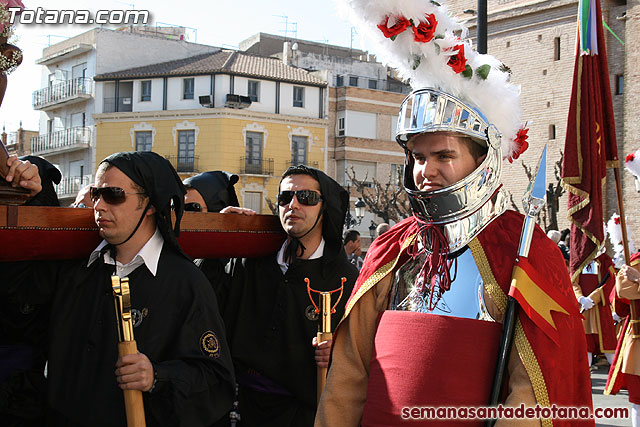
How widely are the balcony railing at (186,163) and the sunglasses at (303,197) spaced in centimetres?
3914

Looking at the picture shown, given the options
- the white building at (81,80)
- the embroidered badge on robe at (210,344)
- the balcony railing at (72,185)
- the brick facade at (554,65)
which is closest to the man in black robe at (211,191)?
the embroidered badge on robe at (210,344)

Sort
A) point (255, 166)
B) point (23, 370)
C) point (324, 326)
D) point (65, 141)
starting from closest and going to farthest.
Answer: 1. point (23, 370)
2. point (324, 326)
3. point (255, 166)
4. point (65, 141)

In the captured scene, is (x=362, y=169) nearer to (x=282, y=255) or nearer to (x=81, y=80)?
(x=81, y=80)

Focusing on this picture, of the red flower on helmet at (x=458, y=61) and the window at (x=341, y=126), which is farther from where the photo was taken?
the window at (x=341, y=126)

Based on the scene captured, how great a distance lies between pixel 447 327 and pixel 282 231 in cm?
213

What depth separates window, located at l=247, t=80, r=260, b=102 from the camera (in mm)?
44719

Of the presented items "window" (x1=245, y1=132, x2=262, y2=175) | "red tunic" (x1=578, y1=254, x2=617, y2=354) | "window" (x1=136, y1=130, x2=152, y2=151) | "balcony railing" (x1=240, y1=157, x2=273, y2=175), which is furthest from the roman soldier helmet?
"window" (x1=136, y1=130, x2=152, y2=151)

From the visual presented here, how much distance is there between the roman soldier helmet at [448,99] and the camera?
3.26 m

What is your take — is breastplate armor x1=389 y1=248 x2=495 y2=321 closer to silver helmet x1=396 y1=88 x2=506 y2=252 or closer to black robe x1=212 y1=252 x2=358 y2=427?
silver helmet x1=396 y1=88 x2=506 y2=252

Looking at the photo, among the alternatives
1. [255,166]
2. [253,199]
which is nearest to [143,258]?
[253,199]

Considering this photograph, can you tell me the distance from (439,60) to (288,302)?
1.96 m

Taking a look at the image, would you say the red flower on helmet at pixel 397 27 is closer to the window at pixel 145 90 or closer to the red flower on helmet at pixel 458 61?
the red flower on helmet at pixel 458 61

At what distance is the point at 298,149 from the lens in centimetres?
4581

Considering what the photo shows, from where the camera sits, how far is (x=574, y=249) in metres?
7.63
